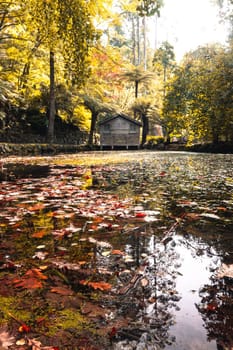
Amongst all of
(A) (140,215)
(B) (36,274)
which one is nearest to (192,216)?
(A) (140,215)

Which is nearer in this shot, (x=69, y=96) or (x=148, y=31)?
(x=69, y=96)

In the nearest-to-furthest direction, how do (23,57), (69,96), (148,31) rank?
(23,57) < (69,96) < (148,31)

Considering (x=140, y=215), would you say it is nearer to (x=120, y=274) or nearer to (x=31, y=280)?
(x=120, y=274)

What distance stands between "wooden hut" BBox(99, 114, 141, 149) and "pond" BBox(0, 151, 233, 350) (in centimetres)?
2977

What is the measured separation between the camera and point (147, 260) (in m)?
1.80

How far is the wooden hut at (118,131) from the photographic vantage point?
3262 cm

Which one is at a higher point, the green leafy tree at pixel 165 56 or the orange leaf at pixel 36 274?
the green leafy tree at pixel 165 56

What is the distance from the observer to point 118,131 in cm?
3266

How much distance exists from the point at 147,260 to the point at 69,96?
23.1 metres

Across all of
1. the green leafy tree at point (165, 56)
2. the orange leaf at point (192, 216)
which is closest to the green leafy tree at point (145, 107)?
the green leafy tree at point (165, 56)

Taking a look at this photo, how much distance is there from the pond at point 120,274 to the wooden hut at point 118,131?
29770 mm

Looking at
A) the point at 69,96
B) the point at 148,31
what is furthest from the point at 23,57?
the point at 148,31

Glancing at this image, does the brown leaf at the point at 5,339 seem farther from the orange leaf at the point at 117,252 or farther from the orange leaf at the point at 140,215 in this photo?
the orange leaf at the point at 140,215

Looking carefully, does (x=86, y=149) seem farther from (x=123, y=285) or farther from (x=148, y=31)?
(x=148, y=31)
